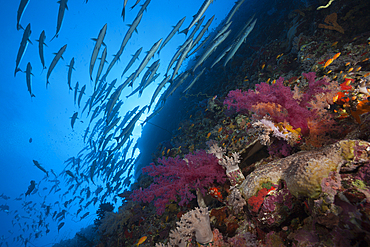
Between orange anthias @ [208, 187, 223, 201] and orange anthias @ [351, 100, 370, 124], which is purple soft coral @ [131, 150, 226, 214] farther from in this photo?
orange anthias @ [351, 100, 370, 124]

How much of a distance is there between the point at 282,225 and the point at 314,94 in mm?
1993

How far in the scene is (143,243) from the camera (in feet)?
12.6

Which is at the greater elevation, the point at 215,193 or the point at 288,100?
the point at 288,100

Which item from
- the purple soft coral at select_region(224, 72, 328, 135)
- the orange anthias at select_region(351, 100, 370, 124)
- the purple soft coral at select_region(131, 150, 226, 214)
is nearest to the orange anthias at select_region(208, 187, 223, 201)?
the purple soft coral at select_region(131, 150, 226, 214)

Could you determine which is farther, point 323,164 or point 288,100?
point 288,100

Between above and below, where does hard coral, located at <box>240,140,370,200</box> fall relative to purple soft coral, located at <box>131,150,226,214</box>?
below

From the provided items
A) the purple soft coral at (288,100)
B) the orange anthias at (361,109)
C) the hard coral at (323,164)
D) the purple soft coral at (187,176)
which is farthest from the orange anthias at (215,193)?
the orange anthias at (361,109)

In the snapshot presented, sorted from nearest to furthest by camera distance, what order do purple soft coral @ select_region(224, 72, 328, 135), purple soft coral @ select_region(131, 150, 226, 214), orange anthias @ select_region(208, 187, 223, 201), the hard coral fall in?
the hard coral < purple soft coral @ select_region(224, 72, 328, 135) < orange anthias @ select_region(208, 187, 223, 201) < purple soft coral @ select_region(131, 150, 226, 214)

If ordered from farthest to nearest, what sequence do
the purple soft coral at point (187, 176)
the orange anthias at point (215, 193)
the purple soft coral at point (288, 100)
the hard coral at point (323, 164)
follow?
the purple soft coral at point (187, 176)
the orange anthias at point (215, 193)
the purple soft coral at point (288, 100)
the hard coral at point (323, 164)

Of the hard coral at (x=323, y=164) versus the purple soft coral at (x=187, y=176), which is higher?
the purple soft coral at (x=187, y=176)

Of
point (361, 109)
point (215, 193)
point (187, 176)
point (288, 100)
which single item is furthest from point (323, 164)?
point (187, 176)

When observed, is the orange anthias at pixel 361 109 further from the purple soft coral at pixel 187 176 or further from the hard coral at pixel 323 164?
the purple soft coral at pixel 187 176

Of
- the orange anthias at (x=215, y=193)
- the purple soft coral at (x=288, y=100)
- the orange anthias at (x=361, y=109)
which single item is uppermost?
the purple soft coral at (x=288, y=100)

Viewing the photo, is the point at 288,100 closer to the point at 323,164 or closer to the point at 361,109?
the point at 361,109
